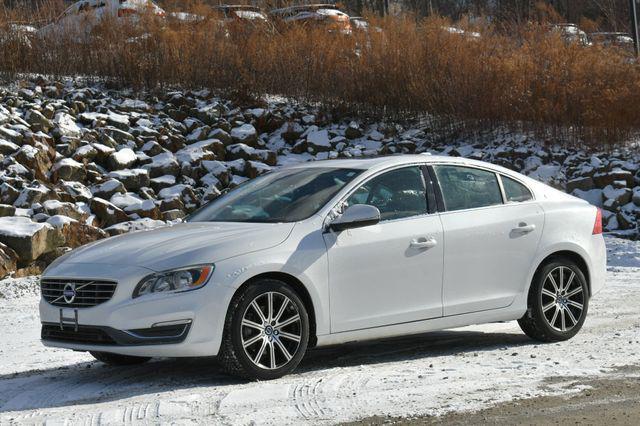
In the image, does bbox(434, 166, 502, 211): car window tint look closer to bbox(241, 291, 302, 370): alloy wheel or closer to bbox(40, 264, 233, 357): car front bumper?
bbox(241, 291, 302, 370): alloy wheel

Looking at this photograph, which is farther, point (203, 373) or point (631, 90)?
point (631, 90)

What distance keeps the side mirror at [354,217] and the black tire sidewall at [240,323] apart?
0.57m

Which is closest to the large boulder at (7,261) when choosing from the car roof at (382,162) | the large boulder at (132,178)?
the large boulder at (132,178)

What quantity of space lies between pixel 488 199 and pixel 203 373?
2.67 m

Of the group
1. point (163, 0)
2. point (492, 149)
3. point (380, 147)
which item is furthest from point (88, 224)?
point (163, 0)

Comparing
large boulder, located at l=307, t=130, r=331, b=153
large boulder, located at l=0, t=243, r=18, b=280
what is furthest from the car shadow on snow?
large boulder, located at l=307, t=130, r=331, b=153

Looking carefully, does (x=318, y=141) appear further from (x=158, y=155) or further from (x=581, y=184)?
(x=581, y=184)

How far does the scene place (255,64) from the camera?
21781 mm

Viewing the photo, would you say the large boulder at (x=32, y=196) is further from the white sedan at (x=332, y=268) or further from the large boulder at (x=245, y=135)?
the white sedan at (x=332, y=268)

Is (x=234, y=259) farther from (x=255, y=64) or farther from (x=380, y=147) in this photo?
(x=255, y=64)

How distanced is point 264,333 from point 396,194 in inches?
63.6

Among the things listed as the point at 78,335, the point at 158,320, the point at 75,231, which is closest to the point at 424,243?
the point at 158,320

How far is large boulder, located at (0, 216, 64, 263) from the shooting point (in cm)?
1376

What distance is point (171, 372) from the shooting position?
770 centimetres
